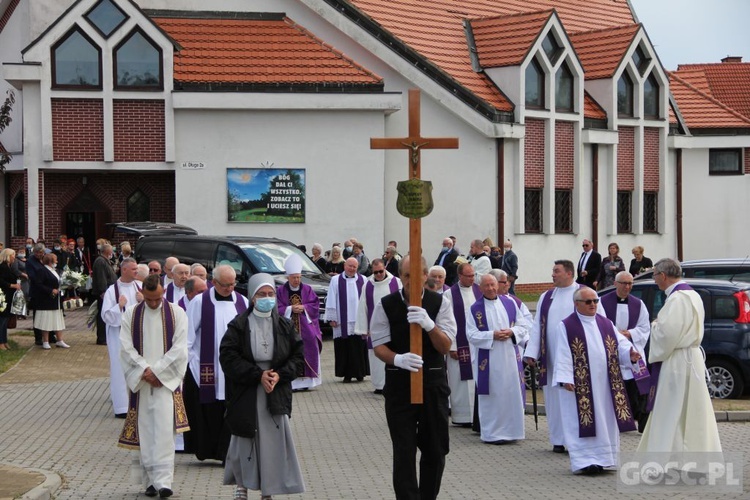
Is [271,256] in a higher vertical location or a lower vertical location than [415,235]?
lower

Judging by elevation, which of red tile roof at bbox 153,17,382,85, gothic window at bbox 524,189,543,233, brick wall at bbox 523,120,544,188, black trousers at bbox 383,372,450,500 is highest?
red tile roof at bbox 153,17,382,85

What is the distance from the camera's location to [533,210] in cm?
3453

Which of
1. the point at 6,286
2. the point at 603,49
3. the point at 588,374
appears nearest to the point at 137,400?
the point at 588,374

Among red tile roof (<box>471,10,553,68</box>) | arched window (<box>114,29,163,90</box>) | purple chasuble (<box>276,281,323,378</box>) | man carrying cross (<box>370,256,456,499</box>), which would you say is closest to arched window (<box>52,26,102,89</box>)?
arched window (<box>114,29,163,90</box>)

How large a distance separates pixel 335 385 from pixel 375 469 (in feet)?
22.3

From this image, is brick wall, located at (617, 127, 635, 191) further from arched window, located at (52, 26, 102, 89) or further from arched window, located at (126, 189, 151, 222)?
arched window, located at (52, 26, 102, 89)

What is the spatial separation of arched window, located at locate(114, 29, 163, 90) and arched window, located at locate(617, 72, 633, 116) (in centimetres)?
1423

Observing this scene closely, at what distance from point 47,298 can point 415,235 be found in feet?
47.1

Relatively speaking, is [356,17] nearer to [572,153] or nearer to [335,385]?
[572,153]

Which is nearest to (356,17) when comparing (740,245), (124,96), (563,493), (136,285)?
(124,96)

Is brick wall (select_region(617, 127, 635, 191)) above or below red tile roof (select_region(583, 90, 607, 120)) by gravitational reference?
below

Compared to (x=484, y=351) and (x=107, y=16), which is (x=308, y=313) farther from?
(x=107, y=16)

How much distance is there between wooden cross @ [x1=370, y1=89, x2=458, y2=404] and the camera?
352 inches

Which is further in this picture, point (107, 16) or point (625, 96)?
point (625, 96)
